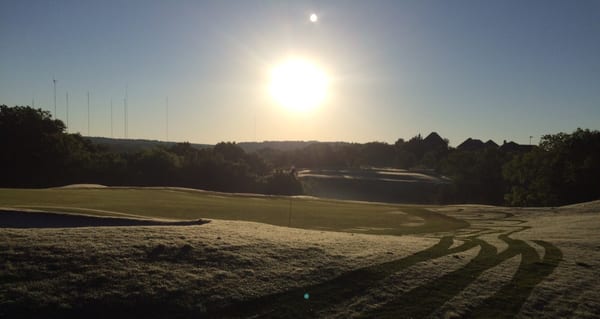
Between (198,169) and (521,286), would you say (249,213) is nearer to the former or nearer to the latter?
(521,286)

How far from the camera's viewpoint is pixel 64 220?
22.4 metres

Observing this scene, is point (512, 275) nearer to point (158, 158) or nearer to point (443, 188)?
point (158, 158)

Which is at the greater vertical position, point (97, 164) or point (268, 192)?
point (97, 164)

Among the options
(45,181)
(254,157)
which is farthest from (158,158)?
(254,157)

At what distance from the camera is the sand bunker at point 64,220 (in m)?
21.7

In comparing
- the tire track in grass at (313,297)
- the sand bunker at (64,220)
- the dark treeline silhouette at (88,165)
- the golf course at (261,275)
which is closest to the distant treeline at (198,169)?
the dark treeline silhouette at (88,165)

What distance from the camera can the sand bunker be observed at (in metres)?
21.7

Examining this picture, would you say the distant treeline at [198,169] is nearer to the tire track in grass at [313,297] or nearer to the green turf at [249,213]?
the green turf at [249,213]

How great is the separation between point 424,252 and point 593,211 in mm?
37121

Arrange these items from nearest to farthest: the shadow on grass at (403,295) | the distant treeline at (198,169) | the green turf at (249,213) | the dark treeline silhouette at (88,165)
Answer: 1. the shadow on grass at (403,295)
2. the green turf at (249,213)
3. the distant treeline at (198,169)
4. the dark treeline silhouette at (88,165)

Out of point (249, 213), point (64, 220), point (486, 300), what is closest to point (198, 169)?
point (249, 213)

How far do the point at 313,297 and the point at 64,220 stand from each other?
15.0 meters

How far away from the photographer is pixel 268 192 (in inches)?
4267

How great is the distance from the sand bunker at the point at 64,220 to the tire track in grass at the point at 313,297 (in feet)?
33.9
